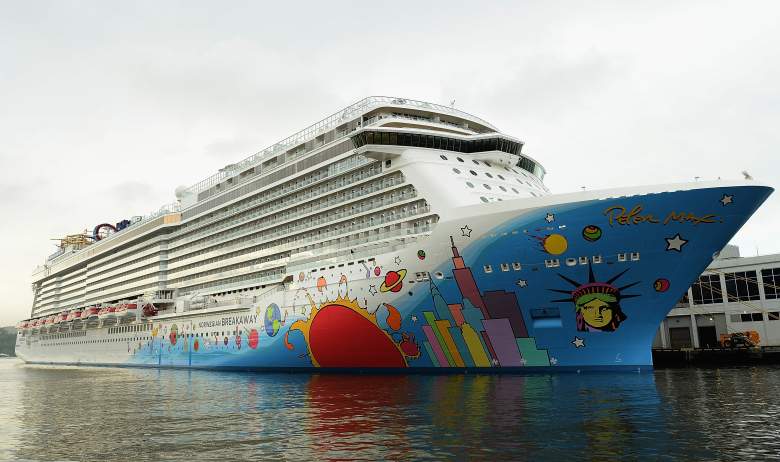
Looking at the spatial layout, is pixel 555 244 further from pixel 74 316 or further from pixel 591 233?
pixel 74 316

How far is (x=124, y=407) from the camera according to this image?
20.1 meters

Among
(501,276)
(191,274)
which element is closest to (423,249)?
(501,276)

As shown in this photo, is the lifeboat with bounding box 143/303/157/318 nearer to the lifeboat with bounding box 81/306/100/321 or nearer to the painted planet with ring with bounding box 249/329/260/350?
the lifeboat with bounding box 81/306/100/321

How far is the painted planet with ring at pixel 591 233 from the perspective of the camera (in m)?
20.4

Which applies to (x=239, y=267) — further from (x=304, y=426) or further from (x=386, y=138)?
(x=304, y=426)

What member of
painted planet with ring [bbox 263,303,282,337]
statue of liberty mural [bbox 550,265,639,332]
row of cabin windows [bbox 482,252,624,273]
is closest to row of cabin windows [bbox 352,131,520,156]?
row of cabin windows [bbox 482,252,624,273]

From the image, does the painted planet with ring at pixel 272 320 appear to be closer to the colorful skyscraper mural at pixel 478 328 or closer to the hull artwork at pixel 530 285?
the hull artwork at pixel 530 285

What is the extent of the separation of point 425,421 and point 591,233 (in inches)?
391

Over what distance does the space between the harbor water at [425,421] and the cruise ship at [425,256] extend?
1.94 m

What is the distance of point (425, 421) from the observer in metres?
14.2

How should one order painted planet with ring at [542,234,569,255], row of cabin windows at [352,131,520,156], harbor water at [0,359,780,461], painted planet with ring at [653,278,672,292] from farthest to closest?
row of cabin windows at [352,131,520,156] < painted planet with ring at [542,234,569,255] < painted planet with ring at [653,278,672,292] < harbor water at [0,359,780,461]

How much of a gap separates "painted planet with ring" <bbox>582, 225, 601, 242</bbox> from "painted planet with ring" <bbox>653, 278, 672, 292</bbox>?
271 centimetres
